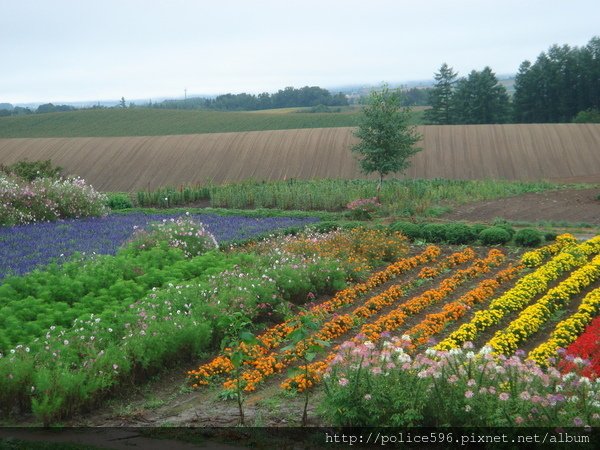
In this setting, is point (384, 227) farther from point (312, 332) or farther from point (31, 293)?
point (31, 293)

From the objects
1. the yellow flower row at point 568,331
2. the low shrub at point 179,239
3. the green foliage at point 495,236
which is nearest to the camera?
the yellow flower row at point 568,331

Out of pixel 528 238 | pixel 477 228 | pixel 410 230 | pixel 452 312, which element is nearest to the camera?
pixel 452 312

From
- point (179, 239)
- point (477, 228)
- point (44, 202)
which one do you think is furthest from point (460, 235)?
point (44, 202)

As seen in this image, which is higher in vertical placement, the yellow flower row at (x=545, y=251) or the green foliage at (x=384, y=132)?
the green foliage at (x=384, y=132)

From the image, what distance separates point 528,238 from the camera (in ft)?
53.6

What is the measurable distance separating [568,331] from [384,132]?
51.5 ft

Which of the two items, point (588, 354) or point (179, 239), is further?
point (179, 239)

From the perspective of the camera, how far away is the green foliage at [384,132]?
24469 millimetres

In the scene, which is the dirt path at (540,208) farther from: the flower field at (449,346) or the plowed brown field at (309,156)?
the plowed brown field at (309,156)

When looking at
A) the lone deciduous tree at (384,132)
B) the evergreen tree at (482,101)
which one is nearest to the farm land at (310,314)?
the lone deciduous tree at (384,132)

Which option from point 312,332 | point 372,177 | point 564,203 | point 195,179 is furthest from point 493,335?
point 195,179

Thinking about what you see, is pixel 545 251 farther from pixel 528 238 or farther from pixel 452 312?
pixel 452 312

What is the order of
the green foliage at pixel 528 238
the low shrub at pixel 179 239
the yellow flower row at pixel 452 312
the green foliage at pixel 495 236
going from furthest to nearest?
the green foliage at pixel 495 236 → the green foliage at pixel 528 238 → the low shrub at pixel 179 239 → the yellow flower row at pixel 452 312

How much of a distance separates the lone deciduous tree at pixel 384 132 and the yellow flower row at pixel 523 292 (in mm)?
→ 10146
